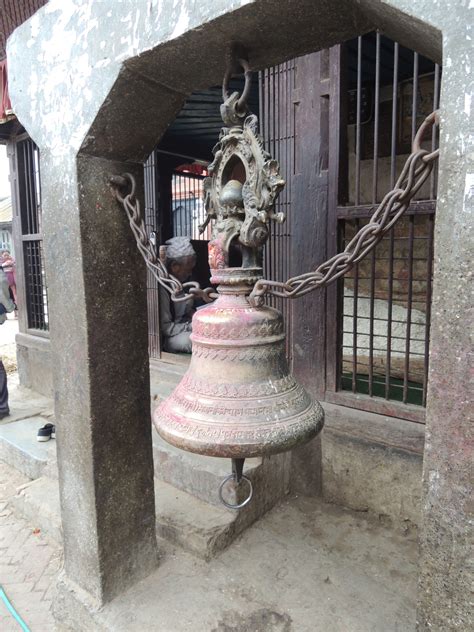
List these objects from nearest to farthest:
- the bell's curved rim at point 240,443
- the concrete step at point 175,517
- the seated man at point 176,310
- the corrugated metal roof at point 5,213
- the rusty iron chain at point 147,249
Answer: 1. the bell's curved rim at point 240,443
2. the rusty iron chain at point 147,249
3. the concrete step at point 175,517
4. the seated man at point 176,310
5. the corrugated metal roof at point 5,213

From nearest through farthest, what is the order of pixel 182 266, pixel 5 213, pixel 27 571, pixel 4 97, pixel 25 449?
pixel 27 571, pixel 25 449, pixel 4 97, pixel 182 266, pixel 5 213

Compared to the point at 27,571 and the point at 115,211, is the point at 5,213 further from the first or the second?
the point at 115,211

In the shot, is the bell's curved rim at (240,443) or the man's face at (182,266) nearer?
the bell's curved rim at (240,443)

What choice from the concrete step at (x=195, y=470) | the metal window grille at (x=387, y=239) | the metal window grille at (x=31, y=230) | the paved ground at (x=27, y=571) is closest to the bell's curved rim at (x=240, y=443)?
the concrete step at (x=195, y=470)

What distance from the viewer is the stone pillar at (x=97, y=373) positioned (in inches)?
90.8

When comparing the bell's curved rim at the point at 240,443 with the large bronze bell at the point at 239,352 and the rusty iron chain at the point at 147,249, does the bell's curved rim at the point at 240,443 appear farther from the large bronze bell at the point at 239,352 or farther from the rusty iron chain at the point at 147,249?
the rusty iron chain at the point at 147,249

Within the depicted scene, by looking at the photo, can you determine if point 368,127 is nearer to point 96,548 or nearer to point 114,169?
point 114,169

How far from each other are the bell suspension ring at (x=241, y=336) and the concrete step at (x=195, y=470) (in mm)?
1930

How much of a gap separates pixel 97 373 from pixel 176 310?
3633 mm

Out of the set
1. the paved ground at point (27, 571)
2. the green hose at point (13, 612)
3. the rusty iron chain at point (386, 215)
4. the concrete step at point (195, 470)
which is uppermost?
the rusty iron chain at point (386, 215)

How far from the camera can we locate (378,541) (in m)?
3.35

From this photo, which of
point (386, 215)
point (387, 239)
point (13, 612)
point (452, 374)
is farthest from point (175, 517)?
point (387, 239)

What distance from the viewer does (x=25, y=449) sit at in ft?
16.0

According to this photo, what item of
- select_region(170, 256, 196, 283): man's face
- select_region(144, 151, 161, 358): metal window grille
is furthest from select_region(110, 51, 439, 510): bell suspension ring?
select_region(170, 256, 196, 283): man's face
